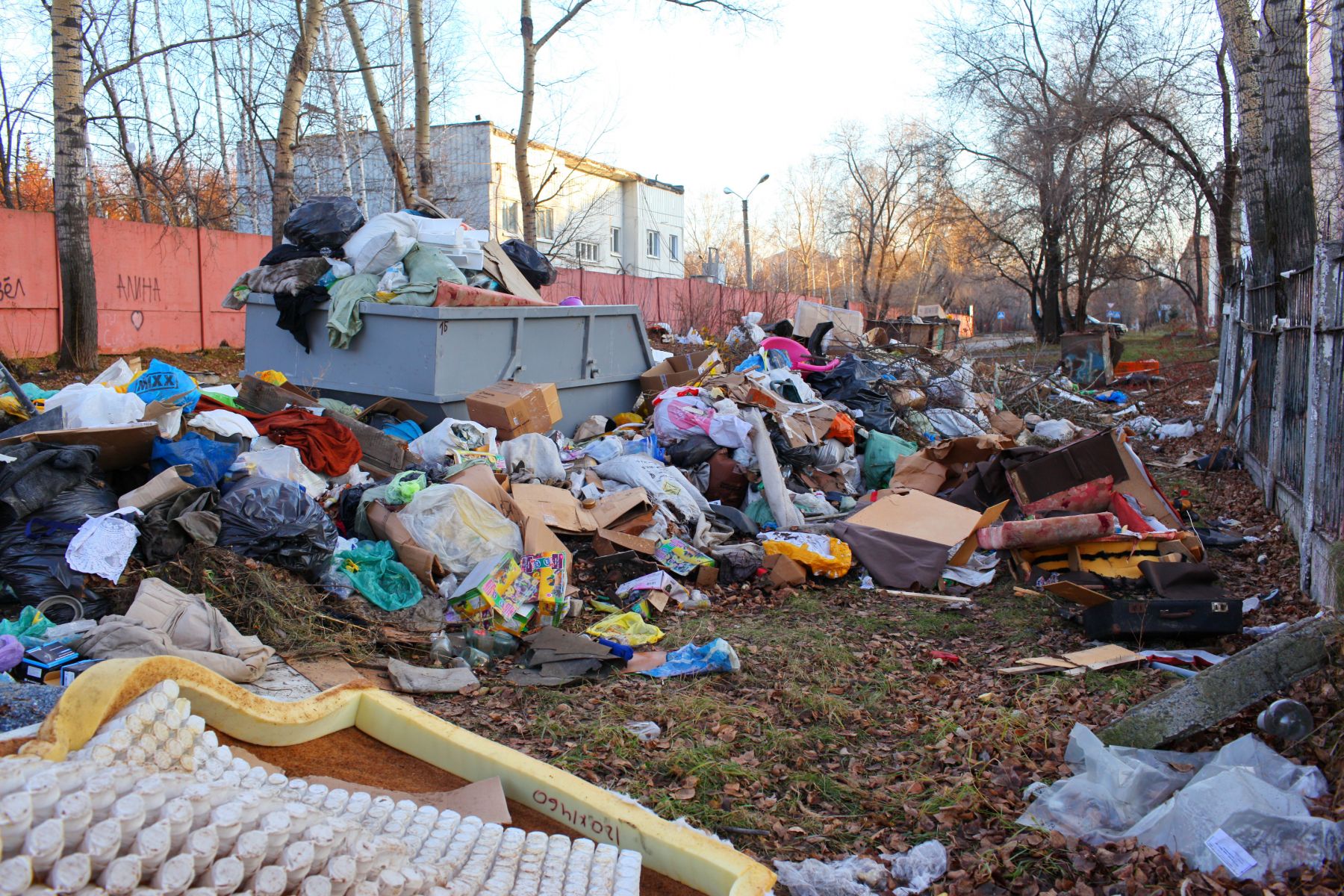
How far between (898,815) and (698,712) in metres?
0.99

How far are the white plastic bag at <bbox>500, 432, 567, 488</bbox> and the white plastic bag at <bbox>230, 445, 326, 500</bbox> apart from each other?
139cm

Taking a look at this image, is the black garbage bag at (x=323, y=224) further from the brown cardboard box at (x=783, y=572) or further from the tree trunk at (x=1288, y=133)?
the tree trunk at (x=1288, y=133)

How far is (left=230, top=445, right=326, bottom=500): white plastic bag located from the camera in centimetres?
517

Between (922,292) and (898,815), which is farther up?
(922,292)

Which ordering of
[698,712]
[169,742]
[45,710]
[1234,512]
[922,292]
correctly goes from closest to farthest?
1. [169,742]
2. [45,710]
3. [698,712]
4. [1234,512]
5. [922,292]

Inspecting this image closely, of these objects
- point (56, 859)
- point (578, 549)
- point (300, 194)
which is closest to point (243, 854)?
point (56, 859)

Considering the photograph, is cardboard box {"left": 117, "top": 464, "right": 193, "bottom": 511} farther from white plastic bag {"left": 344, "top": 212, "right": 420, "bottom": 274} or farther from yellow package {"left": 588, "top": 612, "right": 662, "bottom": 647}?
white plastic bag {"left": 344, "top": 212, "right": 420, "bottom": 274}

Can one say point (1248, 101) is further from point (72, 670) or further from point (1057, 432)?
point (72, 670)

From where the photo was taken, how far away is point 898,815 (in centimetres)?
306

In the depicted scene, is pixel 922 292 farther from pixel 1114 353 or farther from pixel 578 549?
pixel 578 549

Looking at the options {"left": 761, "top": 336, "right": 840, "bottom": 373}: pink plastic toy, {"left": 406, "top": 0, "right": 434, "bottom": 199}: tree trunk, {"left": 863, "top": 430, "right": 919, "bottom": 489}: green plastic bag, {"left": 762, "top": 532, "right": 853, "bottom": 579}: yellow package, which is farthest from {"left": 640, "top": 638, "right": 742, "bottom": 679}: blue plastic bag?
{"left": 406, "top": 0, "right": 434, "bottom": 199}: tree trunk

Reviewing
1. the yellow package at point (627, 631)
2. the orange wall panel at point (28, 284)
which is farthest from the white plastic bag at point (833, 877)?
the orange wall panel at point (28, 284)

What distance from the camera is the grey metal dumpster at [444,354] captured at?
6828mm

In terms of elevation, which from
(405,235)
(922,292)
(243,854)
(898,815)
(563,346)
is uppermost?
(922,292)
